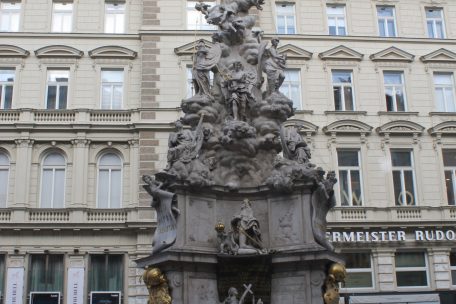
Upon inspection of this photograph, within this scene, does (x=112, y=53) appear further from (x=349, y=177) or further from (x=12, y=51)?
(x=349, y=177)

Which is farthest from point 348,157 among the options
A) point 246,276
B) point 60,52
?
point 246,276

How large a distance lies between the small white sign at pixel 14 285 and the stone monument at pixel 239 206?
16.7m

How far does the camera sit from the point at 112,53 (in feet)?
101

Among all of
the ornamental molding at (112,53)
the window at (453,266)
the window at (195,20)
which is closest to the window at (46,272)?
the ornamental molding at (112,53)

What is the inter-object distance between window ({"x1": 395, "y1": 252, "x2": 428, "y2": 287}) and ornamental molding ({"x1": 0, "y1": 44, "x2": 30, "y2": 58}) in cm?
1919

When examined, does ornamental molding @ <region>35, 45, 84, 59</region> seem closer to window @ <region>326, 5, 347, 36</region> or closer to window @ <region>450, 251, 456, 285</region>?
window @ <region>326, 5, 347, 36</region>

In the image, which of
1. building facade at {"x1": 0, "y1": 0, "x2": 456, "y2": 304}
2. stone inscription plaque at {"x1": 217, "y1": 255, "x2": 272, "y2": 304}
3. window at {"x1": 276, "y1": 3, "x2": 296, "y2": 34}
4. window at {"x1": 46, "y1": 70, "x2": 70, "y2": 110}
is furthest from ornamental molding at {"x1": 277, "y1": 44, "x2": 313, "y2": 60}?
stone inscription plaque at {"x1": 217, "y1": 255, "x2": 272, "y2": 304}

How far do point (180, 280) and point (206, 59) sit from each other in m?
4.94

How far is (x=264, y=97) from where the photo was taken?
13.9m

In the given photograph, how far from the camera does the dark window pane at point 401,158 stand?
101ft

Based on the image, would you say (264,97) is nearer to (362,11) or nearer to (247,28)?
(247,28)

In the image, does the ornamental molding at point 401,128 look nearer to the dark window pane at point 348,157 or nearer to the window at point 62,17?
the dark window pane at point 348,157

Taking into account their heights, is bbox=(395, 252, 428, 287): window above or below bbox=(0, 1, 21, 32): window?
below

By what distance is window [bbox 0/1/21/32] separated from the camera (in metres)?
31.3
